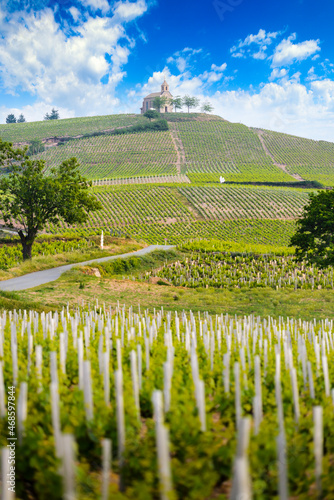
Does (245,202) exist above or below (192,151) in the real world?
below

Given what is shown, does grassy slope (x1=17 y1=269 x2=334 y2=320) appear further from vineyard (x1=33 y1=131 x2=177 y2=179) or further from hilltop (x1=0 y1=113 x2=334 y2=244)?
vineyard (x1=33 y1=131 x2=177 y2=179)

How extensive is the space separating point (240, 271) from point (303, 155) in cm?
10373

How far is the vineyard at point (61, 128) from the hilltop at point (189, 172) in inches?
13.7

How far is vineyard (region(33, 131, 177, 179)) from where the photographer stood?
10412 cm

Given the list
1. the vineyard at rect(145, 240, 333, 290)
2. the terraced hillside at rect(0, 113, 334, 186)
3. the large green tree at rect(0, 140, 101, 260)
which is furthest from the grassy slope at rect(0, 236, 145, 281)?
the terraced hillside at rect(0, 113, 334, 186)

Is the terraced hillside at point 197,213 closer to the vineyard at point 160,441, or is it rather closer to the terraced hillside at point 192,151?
the terraced hillside at point 192,151

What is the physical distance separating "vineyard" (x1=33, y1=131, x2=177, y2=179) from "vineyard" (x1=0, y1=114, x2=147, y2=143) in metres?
16.0

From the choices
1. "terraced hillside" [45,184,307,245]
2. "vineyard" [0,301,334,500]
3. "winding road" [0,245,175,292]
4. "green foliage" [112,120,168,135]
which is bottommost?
"vineyard" [0,301,334,500]

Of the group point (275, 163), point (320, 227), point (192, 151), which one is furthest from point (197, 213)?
point (192, 151)

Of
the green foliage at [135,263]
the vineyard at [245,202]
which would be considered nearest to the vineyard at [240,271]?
the green foliage at [135,263]

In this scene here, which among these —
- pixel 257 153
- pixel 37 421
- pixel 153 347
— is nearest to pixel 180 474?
pixel 37 421

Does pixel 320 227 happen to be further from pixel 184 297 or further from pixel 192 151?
pixel 192 151

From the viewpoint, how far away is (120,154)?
116 metres

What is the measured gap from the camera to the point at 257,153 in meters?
124
